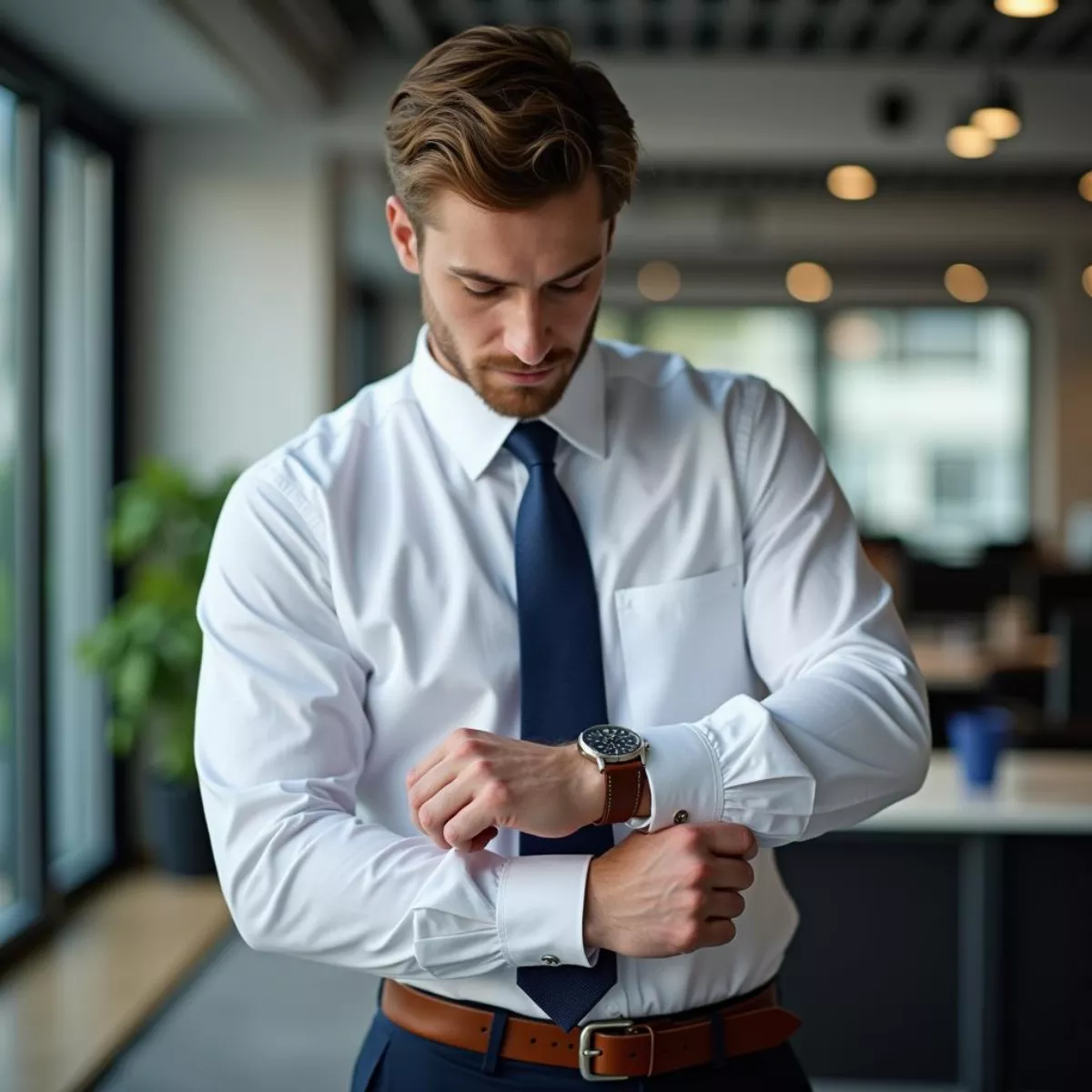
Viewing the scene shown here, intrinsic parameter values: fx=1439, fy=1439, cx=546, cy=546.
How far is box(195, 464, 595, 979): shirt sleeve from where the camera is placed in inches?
45.9

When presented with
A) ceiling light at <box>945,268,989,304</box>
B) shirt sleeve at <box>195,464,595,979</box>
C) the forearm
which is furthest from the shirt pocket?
ceiling light at <box>945,268,989,304</box>

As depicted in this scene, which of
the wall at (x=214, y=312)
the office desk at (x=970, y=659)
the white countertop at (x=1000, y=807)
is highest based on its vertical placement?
the wall at (x=214, y=312)

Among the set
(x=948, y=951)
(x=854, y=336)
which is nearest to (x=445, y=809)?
(x=948, y=951)

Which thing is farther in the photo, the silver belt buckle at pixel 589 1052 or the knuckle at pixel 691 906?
the silver belt buckle at pixel 589 1052

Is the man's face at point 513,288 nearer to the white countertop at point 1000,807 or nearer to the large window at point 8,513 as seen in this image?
the white countertop at point 1000,807

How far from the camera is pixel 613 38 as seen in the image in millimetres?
6125

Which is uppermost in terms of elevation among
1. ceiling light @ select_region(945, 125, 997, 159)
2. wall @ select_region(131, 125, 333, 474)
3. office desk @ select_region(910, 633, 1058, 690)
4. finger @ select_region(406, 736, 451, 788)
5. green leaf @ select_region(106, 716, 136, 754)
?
ceiling light @ select_region(945, 125, 997, 159)

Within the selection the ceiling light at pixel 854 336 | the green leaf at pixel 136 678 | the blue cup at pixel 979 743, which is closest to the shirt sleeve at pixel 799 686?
the blue cup at pixel 979 743

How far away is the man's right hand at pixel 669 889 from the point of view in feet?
3.62

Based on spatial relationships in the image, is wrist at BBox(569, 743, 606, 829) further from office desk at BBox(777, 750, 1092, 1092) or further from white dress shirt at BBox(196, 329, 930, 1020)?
office desk at BBox(777, 750, 1092, 1092)

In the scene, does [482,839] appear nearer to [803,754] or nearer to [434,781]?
[434,781]

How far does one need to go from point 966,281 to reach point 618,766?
1120 centimetres

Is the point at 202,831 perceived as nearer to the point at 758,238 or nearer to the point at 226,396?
the point at 226,396

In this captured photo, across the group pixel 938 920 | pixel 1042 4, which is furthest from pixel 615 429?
pixel 1042 4
